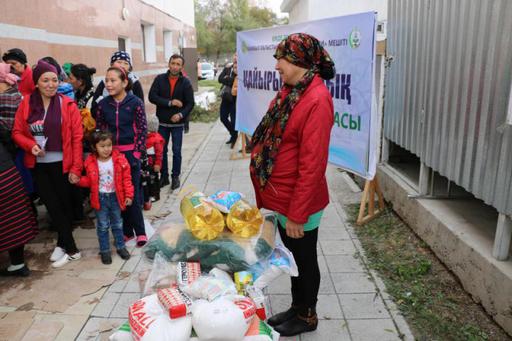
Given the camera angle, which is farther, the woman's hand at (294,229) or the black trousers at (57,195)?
the black trousers at (57,195)

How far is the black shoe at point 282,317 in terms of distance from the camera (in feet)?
10.3

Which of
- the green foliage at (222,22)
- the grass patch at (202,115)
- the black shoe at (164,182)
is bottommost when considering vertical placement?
the black shoe at (164,182)

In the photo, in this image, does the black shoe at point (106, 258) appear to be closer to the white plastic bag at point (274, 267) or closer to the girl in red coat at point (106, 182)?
the girl in red coat at point (106, 182)

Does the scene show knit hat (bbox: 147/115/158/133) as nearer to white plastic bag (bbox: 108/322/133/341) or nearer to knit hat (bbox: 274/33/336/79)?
knit hat (bbox: 274/33/336/79)

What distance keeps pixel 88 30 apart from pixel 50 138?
4498 millimetres

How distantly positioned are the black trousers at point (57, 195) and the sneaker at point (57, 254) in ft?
0.12

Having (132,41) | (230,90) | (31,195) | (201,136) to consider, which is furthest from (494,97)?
(132,41)

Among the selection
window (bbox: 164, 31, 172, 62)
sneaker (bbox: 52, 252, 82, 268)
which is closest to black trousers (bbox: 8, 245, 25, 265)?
sneaker (bbox: 52, 252, 82, 268)

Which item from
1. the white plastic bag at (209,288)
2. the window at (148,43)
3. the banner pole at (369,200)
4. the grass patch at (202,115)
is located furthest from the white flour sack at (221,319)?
the window at (148,43)

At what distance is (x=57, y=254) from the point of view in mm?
4266

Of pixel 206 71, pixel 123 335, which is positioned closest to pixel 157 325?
pixel 123 335

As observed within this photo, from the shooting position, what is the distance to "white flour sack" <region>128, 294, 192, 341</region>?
2.07m

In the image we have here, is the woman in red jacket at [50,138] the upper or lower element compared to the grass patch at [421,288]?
upper

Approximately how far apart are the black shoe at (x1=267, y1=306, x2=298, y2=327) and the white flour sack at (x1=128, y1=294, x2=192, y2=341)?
114cm
